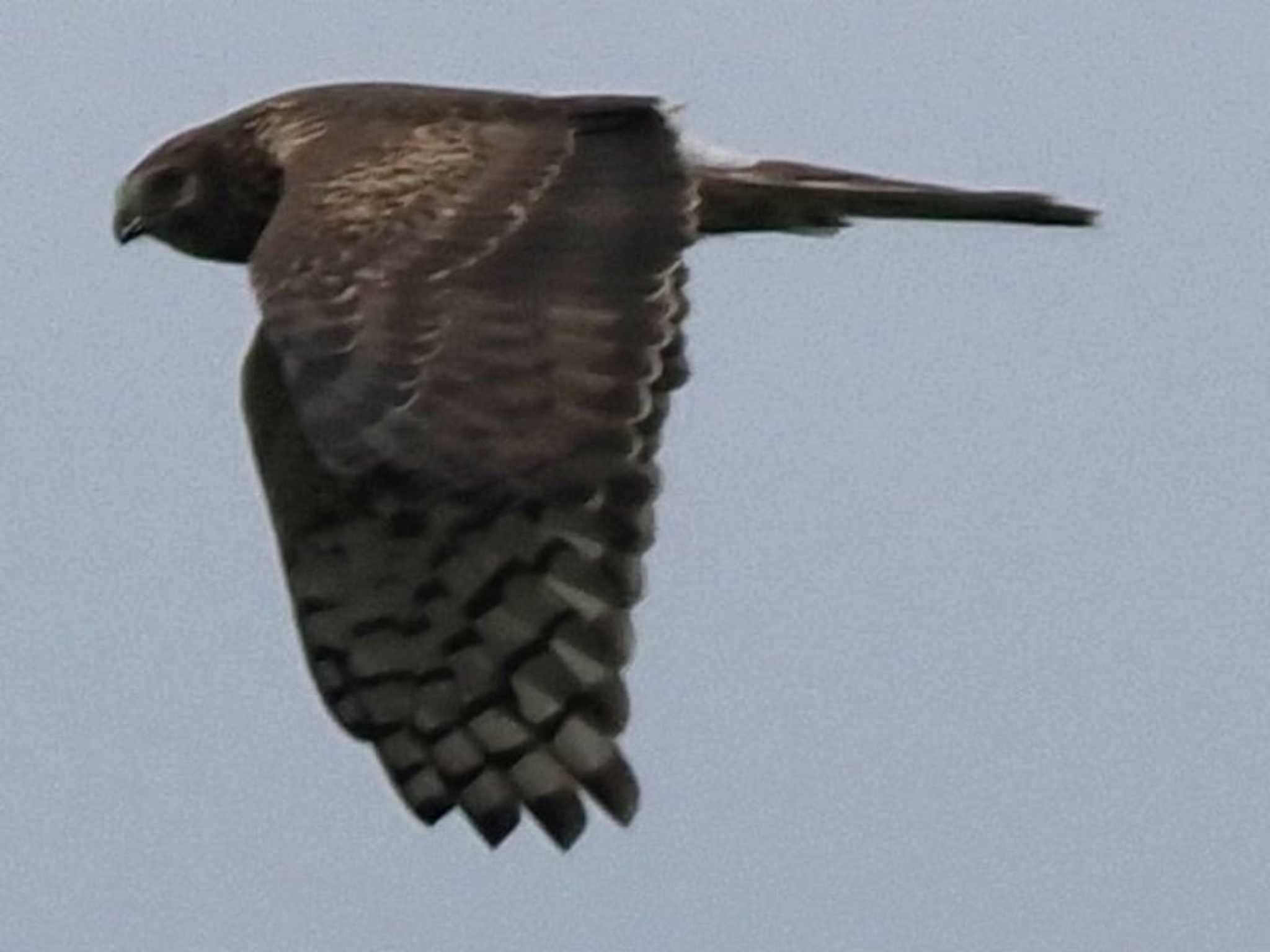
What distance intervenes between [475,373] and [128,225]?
2.60m

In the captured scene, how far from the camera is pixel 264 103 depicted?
48.8ft

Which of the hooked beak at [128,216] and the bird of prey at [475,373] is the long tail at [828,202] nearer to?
the bird of prey at [475,373]

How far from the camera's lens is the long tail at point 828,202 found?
14.4 meters

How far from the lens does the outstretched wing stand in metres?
12.7

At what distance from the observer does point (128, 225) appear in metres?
15.2

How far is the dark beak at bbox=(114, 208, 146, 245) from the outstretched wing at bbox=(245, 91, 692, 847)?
3.39 ft

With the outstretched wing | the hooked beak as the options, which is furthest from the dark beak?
the outstretched wing

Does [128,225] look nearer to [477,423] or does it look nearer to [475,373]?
[475,373]

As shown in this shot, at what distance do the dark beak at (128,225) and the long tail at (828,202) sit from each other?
1.47 metres

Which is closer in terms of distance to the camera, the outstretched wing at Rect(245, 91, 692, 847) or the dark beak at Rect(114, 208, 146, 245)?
the outstretched wing at Rect(245, 91, 692, 847)

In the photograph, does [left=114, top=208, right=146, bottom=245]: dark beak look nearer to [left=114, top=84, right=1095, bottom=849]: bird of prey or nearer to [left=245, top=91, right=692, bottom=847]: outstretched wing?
[left=114, top=84, right=1095, bottom=849]: bird of prey

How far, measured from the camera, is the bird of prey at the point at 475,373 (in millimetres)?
12734

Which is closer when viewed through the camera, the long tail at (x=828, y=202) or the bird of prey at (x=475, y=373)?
the bird of prey at (x=475, y=373)

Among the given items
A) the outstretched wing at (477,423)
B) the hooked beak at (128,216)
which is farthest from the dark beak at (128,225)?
the outstretched wing at (477,423)
